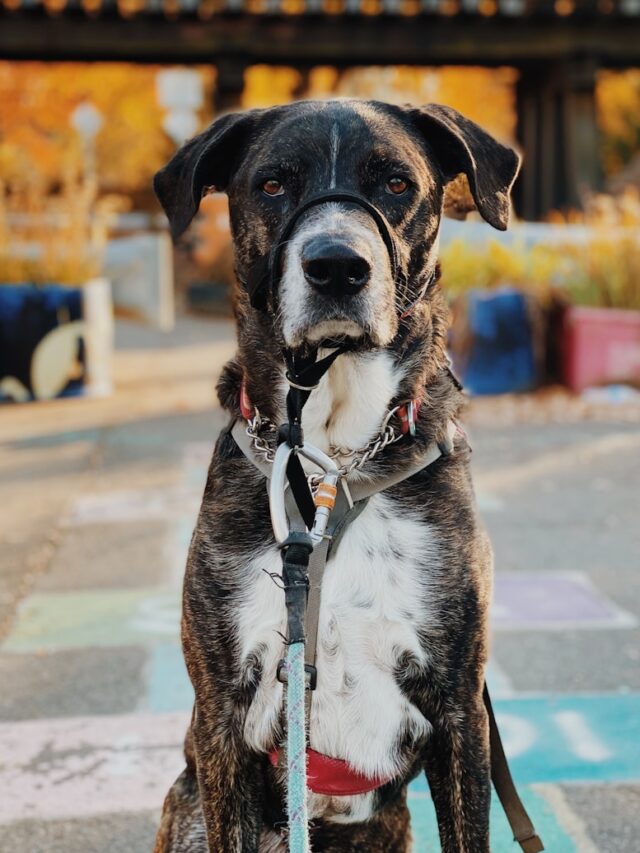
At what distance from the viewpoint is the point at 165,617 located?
14.4 feet

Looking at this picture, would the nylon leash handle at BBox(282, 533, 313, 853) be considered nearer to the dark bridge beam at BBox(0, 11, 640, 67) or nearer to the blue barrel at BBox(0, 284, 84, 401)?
the blue barrel at BBox(0, 284, 84, 401)

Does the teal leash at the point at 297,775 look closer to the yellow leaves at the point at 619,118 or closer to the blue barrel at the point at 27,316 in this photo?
the blue barrel at the point at 27,316

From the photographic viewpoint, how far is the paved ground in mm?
3035

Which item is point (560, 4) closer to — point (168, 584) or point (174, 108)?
point (174, 108)

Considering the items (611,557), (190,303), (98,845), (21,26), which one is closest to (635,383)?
(611,557)

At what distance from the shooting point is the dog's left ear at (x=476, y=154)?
2.49 metres

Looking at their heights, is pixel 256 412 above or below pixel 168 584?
above

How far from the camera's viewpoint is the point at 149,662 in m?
3.94

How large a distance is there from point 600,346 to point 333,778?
6687mm

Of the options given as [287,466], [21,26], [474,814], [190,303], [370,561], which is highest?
[21,26]

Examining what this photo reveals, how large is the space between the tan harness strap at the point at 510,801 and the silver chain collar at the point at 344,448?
0.60m

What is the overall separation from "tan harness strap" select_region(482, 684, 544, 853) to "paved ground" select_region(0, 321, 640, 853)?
0.38 meters

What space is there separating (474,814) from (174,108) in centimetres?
1844

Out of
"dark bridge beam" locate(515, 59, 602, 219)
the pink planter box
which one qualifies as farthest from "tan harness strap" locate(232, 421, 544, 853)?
"dark bridge beam" locate(515, 59, 602, 219)
